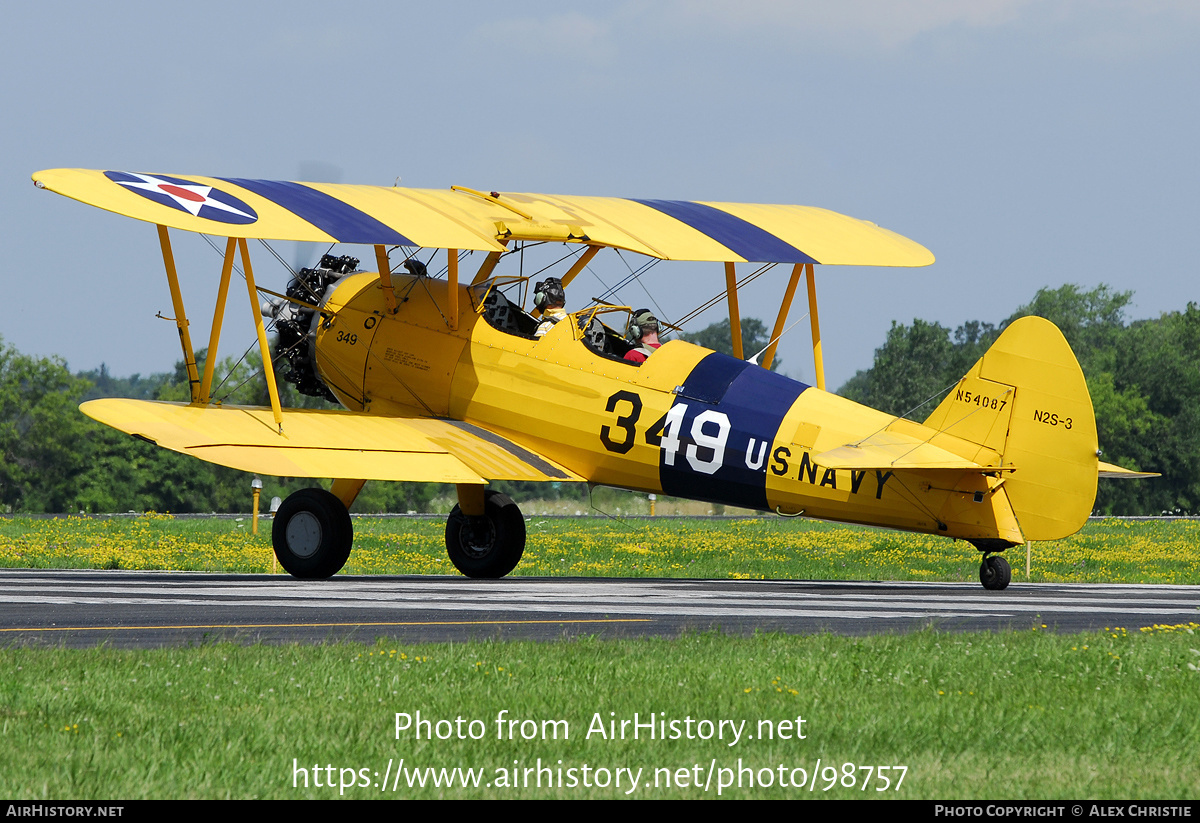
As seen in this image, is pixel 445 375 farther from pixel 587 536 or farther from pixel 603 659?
pixel 587 536

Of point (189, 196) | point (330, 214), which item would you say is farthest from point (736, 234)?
point (189, 196)

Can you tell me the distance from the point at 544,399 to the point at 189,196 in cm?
458

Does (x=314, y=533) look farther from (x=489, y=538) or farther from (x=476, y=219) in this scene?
(x=476, y=219)

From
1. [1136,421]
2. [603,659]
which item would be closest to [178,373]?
[1136,421]

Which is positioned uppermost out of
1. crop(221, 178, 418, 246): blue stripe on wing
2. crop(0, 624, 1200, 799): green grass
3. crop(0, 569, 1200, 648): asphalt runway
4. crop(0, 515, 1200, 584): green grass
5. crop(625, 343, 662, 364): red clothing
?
crop(221, 178, 418, 246): blue stripe on wing

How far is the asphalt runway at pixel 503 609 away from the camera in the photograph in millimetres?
11336

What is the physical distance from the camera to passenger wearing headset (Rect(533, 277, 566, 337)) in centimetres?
1855

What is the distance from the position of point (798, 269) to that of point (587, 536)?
1506cm

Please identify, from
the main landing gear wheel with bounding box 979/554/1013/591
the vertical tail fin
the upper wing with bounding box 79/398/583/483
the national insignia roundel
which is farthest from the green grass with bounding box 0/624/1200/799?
the national insignia roundel

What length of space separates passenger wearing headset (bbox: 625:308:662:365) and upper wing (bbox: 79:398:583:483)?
1.70 m

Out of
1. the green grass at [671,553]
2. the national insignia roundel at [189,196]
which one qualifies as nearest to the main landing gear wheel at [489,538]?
the green grass at [671,553]

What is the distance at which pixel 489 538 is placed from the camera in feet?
62.8

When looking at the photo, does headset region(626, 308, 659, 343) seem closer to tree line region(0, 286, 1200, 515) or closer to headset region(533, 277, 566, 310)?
headset region(533, 277, 566, 310)
